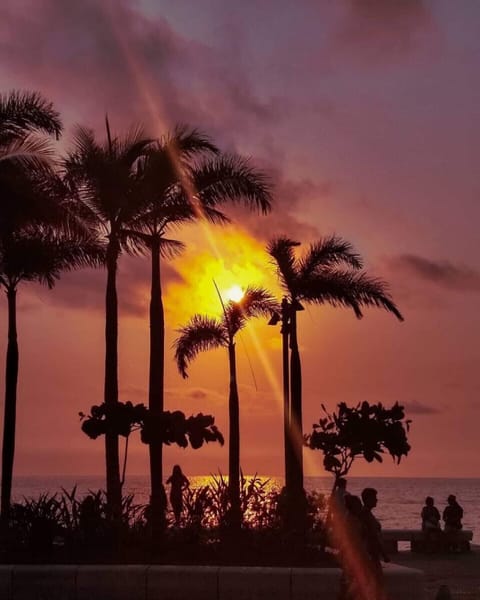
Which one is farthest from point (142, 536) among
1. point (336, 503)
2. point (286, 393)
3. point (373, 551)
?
point (286, 393)

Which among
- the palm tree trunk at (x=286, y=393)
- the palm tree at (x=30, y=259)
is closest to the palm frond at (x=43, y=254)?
the palm tree at (x=30, y=259)

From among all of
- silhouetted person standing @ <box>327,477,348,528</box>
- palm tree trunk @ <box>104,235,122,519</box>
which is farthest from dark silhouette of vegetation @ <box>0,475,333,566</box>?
→ palm tree trunk @ <box>104,235,122,519</box>

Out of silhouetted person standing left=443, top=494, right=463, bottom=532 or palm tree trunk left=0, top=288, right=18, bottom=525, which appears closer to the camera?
palm tree trunk left=0, top=288, right=18, bottom=525

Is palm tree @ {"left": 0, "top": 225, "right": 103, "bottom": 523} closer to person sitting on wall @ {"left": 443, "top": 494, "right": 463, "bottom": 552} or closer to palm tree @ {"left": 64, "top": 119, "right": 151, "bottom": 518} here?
palm tree @ {"left": 64, "top": 119, "right": 151, "bottom": 518}

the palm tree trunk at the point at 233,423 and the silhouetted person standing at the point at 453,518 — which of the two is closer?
the silhouetted person standing at the point at 453,518

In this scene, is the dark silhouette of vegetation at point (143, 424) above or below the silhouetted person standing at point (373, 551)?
above

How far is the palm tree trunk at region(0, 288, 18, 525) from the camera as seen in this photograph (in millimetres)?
28794

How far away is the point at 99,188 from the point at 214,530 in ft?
39.2

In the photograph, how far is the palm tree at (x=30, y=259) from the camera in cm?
3060

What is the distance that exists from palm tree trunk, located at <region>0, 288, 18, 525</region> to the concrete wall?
31.6 ft

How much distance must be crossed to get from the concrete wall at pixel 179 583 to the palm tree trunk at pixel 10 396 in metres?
9.64

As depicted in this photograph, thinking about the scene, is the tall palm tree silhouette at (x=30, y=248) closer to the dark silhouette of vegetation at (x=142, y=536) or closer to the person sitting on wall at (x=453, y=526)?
the dark silhouette of vegetation at (x=142, y=536)

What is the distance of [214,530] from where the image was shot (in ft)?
66.8

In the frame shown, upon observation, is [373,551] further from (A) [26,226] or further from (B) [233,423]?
(B) [233,423]
